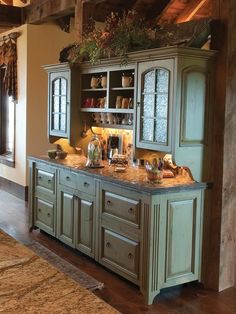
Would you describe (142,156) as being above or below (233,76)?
below

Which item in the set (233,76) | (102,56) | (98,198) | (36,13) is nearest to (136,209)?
(98,198)

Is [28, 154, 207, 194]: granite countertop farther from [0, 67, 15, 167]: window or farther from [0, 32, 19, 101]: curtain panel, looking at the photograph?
[0, 67, 15, 167]: window

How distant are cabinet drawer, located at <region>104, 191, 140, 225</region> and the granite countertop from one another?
132 mm

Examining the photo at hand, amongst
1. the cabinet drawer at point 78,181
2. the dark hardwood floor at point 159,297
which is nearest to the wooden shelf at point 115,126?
the cabinet drawer at point 78,181

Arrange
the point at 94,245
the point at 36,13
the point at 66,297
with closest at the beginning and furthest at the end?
the point at 66,297 < the point at 94,245 < the point at 36,13

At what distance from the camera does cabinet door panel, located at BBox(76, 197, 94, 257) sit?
423cm

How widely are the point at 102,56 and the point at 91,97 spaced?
0.72m

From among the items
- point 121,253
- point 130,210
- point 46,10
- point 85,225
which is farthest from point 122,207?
point 46,10

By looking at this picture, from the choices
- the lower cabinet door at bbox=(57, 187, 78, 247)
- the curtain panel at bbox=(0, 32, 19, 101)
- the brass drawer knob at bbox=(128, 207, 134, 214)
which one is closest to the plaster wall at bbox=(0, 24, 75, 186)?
the curtain panel at bbox=(0, 32, 19, 101)

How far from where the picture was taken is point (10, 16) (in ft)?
22.7

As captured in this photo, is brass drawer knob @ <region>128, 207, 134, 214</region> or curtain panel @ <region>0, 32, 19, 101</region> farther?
curtain panel @ <region>0, 32, 19, 101</region>

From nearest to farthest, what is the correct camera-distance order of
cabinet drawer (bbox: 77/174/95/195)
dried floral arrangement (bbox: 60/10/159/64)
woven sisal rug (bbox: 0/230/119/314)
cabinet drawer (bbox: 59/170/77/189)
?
woven sisal rug (bbox: 0/230/119/314), dried floral arrangement (bbox: 60/10/159/64), cabinet drawer (bbox: 77/174/95/195), cabinet drawer (bbox: 59/170/77/189)

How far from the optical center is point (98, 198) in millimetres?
4094

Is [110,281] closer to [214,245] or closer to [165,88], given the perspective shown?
[214,245]
